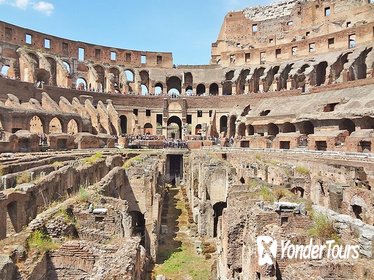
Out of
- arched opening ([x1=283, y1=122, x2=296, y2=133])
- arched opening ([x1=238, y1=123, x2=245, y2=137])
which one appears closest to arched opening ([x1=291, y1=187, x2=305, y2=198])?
arched opening ([x1=283, y1=122, x2=296, y2=133])

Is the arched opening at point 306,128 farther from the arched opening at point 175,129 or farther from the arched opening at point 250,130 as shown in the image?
the arched opening at point 175,129

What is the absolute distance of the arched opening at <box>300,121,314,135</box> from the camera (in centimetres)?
3512

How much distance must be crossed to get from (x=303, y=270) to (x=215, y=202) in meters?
11.7

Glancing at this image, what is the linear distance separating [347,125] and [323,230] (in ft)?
85.9

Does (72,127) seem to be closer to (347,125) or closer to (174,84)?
(174,84)

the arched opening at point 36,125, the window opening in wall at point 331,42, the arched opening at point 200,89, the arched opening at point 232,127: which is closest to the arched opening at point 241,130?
the arched opening at point 232,127

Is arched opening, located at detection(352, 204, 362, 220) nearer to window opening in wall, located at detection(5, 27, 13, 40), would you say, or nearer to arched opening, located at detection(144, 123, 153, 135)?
arched opening, located at detection(144, 123, 153, 135)

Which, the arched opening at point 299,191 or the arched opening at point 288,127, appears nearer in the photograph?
the arched opening at point 299,191

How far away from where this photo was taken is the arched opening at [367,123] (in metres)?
28.5

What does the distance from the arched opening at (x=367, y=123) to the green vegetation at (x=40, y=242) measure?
89.7 ft

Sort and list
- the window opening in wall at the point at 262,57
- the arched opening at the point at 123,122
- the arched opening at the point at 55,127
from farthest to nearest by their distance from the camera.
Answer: the window opening in wall at the point at 262,57
the arched opening at the point at 123,122
the arched opening at the point at 55,127

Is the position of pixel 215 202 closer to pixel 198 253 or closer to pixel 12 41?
pixel 198 253

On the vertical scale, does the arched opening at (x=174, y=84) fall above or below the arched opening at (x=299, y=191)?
above

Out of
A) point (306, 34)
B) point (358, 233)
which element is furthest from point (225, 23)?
point (358, 233)
